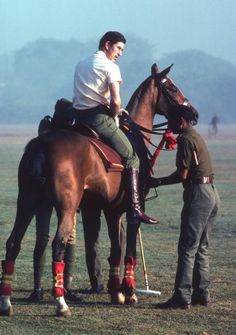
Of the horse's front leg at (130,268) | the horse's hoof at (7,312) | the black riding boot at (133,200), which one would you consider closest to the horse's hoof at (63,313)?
the horse's hoof at (7,312)

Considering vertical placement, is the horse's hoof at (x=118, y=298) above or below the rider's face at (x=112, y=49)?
below

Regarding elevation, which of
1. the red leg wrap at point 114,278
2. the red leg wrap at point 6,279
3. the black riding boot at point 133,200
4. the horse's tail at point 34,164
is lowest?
the red leg wrap at point 114,278

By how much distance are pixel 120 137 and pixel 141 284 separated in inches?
84.3

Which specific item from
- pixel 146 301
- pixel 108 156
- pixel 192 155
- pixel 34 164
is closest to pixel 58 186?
pixel 34 164

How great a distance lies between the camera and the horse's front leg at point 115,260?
1155 centimetres

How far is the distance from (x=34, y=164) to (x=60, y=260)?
0.92 meters

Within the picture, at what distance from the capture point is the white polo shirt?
1130 centimetres

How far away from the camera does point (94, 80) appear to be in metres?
11.4

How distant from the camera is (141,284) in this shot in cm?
1281

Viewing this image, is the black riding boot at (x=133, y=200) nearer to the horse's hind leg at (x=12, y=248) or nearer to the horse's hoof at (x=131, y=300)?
the horse's hoof at (x=131, y=300)

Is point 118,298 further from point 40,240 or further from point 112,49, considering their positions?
point 112,49

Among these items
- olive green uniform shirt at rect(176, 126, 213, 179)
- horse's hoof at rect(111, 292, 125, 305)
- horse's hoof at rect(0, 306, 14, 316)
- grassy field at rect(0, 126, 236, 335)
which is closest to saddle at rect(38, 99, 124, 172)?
olive green uniform shirt at rect(176, 126, 213, 179)

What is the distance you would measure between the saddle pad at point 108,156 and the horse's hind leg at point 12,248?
87 cm

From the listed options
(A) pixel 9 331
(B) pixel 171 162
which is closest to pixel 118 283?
(A) pixel 9 331
